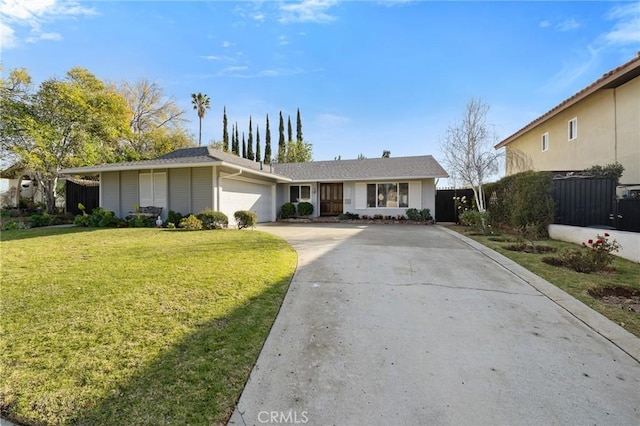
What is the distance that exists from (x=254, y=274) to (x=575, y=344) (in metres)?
4.16

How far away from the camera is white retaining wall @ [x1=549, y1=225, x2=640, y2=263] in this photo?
243 inches

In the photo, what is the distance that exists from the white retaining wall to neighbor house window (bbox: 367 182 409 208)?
7.98 m

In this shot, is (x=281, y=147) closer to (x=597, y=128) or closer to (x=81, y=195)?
(x=81, y=195)

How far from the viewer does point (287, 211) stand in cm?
1736

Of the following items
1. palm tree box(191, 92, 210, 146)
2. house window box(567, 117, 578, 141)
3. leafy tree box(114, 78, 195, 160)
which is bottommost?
house window box(567, 117, 578, 141)

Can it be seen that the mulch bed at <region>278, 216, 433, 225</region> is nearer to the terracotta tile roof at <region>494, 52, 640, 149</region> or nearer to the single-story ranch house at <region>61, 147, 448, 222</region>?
the single-story ranch house at <region>61, 147, 448, 222</region>

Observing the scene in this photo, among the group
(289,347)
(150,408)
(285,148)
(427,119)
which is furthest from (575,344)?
(285,148)

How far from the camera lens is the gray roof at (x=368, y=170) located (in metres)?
16.2

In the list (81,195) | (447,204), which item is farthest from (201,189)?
(447,204)

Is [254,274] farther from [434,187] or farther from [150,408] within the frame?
[434,187]

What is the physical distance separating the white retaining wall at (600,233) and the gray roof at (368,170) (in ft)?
22.5

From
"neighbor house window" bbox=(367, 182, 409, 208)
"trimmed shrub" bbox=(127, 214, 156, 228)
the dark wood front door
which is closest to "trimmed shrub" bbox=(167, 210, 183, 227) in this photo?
"trimmed shrub" bbox=(127, 214, 156, 228)

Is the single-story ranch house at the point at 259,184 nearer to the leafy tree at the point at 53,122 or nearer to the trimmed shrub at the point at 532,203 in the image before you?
the leafy tree at the point at 53,122

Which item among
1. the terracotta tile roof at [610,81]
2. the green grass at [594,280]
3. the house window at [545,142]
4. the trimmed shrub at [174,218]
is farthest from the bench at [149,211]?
the house window at [545,142]
